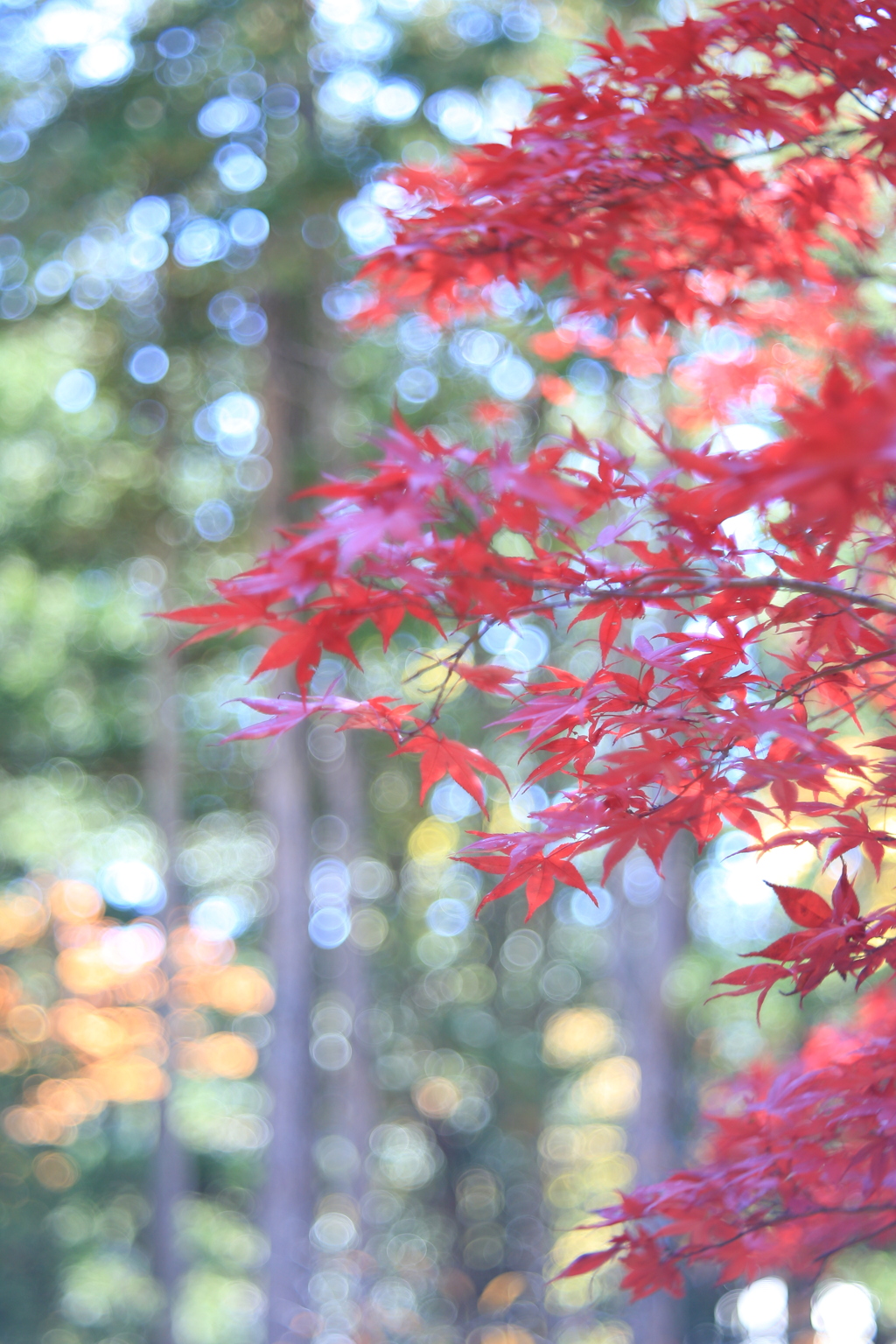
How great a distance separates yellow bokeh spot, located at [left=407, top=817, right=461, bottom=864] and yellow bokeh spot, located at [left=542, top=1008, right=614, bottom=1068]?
234cm

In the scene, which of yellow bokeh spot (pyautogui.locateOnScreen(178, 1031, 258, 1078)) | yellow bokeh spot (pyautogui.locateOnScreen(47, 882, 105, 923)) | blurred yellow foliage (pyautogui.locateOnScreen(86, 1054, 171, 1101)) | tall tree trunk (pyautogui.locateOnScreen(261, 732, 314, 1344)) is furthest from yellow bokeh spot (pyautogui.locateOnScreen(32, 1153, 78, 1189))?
tall tree trunk (pyautogui.locateOnScreen(261, 732, 314, 1344))

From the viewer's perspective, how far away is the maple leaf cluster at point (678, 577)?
1.02 m

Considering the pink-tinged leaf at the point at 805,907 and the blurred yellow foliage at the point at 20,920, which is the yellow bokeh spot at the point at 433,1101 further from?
the pink-tinged leaf at the point at 805,907

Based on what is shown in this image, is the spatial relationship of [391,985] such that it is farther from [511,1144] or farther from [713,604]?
[713,604]

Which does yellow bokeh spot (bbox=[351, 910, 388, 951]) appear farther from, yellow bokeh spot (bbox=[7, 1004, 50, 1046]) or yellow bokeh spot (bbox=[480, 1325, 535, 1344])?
yellow bokeh spot (bbox=[480, 1325, 535, 1344])

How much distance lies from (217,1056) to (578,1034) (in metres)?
3.96

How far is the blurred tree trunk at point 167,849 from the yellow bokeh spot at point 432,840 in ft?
10.6

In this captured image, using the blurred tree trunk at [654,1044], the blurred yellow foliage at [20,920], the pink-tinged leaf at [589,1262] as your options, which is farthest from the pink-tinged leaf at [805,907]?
the blurred yellow foliage at [20,920]

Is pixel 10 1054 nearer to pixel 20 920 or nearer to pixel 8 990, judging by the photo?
pixel 8 990

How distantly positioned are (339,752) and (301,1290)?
3.54 metres

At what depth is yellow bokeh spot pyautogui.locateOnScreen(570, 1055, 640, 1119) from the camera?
34.6 feet

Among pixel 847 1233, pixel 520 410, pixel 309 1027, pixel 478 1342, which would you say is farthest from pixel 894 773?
pixel 478 1342

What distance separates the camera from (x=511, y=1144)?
34.8 feet

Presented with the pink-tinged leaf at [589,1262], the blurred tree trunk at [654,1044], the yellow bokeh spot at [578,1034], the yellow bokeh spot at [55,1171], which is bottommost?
the yellow bokeh spot at [55,1171]
